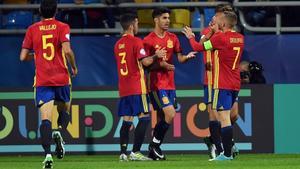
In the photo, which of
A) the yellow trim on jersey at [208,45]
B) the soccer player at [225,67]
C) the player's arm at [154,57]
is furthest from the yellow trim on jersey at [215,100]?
the player's arm at [154,57]

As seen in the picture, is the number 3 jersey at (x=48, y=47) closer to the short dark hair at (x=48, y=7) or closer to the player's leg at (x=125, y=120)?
the short dark hair at (x=48, y=7)

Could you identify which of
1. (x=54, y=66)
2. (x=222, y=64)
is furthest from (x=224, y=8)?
(x=54, y=66)

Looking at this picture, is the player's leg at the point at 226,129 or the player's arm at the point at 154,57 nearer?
the player's leg at the point at 226,129

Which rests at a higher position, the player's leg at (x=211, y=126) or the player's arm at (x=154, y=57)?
the player's arm at (x=154, y=57)

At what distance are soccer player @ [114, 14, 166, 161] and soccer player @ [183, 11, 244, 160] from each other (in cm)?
115

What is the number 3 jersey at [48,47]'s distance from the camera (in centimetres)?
1471

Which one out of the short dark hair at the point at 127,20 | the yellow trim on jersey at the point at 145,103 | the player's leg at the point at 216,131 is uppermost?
the short dark hair at the point at 127,20

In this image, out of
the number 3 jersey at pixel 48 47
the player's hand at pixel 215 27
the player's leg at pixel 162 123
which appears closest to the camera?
the number 3 jersey at pixel 48 47

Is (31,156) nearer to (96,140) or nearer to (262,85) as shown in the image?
(96,140)

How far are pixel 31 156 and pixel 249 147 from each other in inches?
152

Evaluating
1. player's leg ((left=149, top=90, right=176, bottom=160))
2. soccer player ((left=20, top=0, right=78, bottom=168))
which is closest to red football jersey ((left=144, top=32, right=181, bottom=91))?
player's leg ((left=149, top=90, right=176, bottom=160))

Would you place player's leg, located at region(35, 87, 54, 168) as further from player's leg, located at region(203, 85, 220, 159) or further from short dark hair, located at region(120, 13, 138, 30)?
player's leg, located at region(203, 85, 220, 159)

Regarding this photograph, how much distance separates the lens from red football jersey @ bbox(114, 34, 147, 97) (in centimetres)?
1633

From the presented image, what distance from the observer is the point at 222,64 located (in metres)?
15.6
